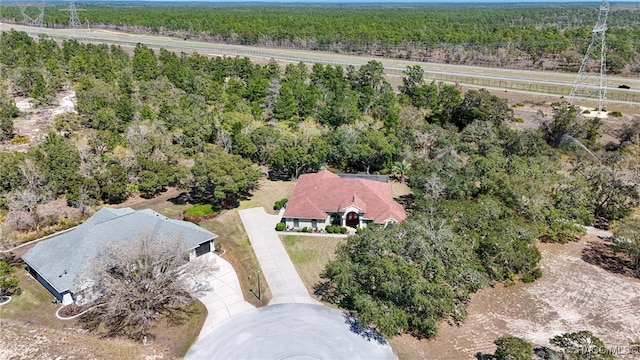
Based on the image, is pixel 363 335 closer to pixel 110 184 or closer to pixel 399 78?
pixel 110 184

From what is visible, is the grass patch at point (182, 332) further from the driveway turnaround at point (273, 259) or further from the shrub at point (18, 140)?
the shrub at point (18, 140)

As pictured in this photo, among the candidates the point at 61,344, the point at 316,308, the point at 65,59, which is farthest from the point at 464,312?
the point at 65,59

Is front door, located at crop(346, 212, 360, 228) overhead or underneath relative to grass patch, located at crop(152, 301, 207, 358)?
overhead

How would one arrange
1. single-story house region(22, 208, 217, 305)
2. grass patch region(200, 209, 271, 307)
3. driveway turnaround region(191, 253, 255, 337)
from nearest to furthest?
driveway turnaround region(191, 253, 255, 337), single-story house region(22, 208, 217, 305), grass patch region(200, 209, 271, 307)

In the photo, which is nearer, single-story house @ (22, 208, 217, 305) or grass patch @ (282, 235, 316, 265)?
single-story house @ (22, 208, 217, 305)

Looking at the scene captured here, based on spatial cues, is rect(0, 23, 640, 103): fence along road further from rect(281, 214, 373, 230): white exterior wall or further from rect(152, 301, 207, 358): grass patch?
rect(152, 301, 207, 358): grass patch

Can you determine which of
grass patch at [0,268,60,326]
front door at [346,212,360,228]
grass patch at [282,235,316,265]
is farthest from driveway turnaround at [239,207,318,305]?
grass patch at [0,268,60,326]
